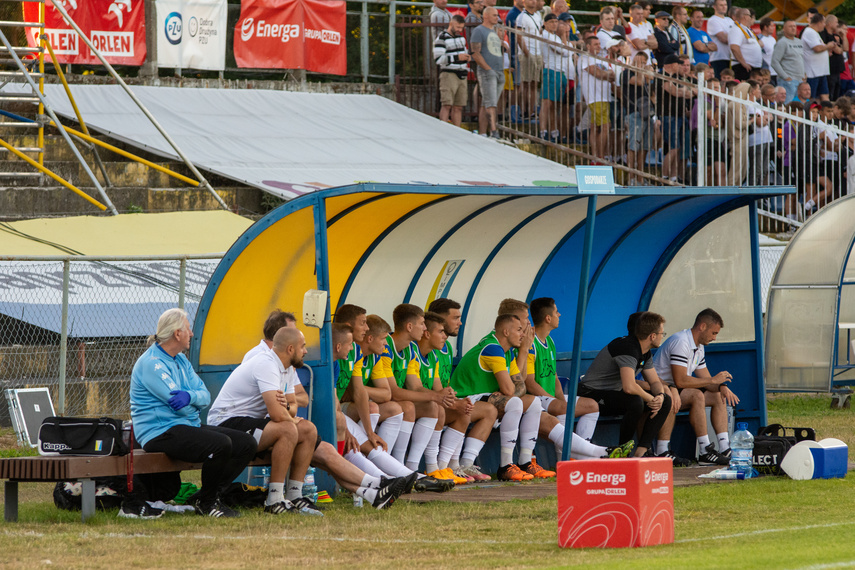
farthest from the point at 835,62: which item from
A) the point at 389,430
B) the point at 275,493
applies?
the point at 275,493

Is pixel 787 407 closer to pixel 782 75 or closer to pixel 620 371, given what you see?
pixel 620 371

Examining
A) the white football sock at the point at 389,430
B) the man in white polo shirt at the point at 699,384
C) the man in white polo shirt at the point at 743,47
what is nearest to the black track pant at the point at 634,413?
the man in white polo shirt at the point at 699,384

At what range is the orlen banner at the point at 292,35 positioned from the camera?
2080 cm

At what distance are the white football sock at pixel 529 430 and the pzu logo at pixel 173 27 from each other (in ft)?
36.1

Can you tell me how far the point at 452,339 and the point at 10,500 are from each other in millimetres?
4984

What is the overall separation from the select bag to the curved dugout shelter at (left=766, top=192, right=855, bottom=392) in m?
9.25

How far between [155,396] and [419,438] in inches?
107

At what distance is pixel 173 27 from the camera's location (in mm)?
20031

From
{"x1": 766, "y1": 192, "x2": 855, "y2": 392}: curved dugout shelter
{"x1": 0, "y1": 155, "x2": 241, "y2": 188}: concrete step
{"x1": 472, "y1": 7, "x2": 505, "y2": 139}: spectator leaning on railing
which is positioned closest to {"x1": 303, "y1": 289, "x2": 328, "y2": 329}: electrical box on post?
{"x1": 766, "y1": 192, "x2": 855, "y2": 392}: curved dugout shelter

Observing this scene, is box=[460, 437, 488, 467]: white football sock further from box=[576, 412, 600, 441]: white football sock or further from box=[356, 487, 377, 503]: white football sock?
box=[356, 487, 377, 503]: white football sock

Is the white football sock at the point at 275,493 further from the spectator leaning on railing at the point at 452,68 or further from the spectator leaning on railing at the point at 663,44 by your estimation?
the spectator leaning on railing at the point at 663,44

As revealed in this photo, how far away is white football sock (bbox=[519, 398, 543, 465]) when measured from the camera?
1119 cm

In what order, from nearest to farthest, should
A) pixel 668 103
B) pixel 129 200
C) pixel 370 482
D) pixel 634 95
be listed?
pixel 370 482 → pixel 129 200 → pixel 668 103 → pixel 634 95

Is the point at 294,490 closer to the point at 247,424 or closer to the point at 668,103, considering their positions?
the point at 247,424
